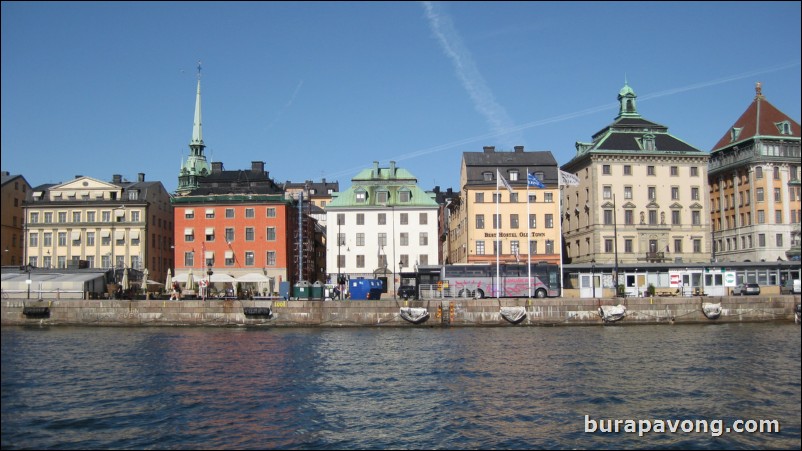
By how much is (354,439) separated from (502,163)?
84.1m

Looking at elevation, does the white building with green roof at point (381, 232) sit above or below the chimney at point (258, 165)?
below

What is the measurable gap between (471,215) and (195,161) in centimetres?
9023

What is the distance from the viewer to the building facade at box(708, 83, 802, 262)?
4131 inches

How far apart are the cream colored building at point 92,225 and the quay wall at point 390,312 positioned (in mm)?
35442

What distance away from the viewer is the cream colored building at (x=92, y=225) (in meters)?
107

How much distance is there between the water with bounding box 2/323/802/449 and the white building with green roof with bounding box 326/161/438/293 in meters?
47.6

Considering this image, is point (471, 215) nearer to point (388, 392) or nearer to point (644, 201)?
point (644, 201)

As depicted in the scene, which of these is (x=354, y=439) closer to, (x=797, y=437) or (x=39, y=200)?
(x=797, y=437)

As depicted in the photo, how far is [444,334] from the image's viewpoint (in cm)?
6269

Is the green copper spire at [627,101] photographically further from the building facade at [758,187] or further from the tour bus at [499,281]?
the tour bus at [499,281]

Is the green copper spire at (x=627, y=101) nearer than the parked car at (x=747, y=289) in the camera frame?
No

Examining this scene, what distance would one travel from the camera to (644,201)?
10375cm

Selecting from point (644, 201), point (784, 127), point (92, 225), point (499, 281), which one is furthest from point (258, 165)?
point (784, 127)

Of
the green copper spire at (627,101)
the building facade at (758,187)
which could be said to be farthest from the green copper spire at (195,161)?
the building facade at (758,187)
